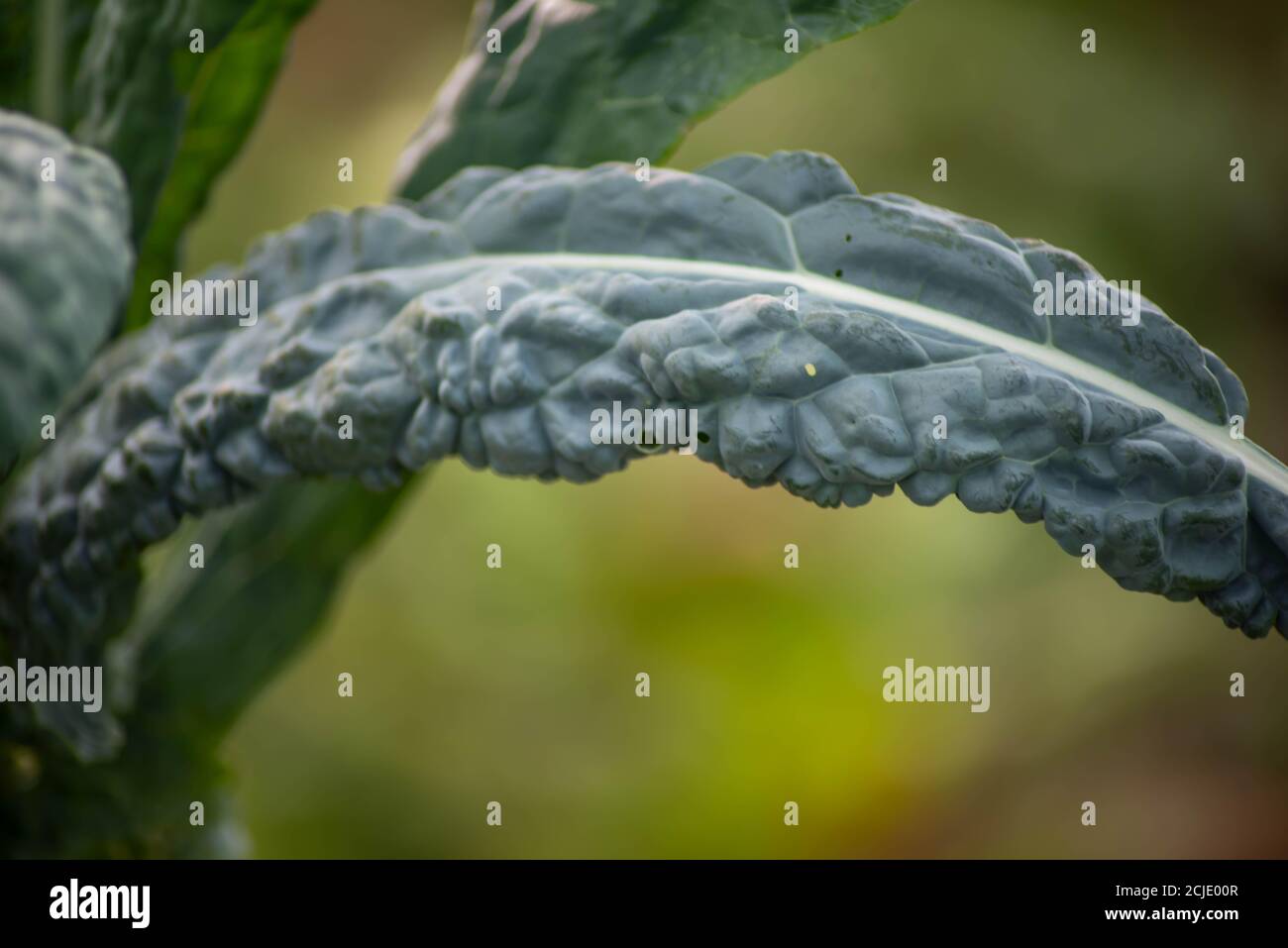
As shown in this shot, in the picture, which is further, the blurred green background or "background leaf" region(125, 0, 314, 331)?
the blurred green background

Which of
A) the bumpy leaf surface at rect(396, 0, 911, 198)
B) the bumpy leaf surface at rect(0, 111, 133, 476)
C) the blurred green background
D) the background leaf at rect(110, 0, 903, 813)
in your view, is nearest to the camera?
the bumpy leaf surface at rect(0, 111, 133, 476)

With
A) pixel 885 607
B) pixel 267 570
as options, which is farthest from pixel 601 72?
pixel 885 607

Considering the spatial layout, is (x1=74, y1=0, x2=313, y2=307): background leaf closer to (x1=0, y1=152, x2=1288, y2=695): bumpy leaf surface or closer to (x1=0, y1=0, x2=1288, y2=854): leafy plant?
(x1=0, y1=0, x2=1288, y2=854): leafy plant

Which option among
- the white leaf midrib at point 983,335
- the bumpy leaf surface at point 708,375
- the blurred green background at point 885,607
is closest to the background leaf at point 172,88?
the bumpy leaf surface at point 708,375

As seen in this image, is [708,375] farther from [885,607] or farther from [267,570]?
[885,607]

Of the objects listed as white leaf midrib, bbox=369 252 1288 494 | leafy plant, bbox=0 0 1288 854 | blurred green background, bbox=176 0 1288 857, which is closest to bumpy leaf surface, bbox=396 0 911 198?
leafy plant, bbox=0 0 1288 854
